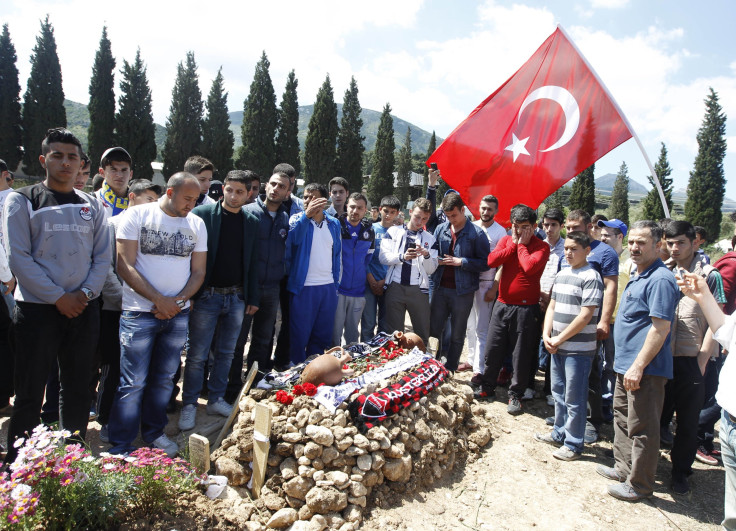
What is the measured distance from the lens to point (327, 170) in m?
37.7

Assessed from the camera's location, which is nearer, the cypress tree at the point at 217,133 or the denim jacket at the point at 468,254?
the denim jacket at the point at 468,254

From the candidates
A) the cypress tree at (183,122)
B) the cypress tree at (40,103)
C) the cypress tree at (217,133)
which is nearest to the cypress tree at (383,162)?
the cypress tree at (217,133)

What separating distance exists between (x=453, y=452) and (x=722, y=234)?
4263cm

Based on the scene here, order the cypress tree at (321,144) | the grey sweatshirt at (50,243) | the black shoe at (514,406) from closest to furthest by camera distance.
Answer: the grey sweatshirt at (50,243), the black shoe at (514,406), the cypress tree at (321,144)

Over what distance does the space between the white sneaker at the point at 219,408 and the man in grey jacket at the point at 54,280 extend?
1.23 meters

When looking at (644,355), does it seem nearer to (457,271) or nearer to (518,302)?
(518,302)

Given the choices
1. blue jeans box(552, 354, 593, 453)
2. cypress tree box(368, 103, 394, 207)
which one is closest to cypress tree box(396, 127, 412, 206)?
cypress tree box(368, 103, 394, 207)

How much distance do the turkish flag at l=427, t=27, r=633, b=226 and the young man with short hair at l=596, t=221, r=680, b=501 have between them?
179cm

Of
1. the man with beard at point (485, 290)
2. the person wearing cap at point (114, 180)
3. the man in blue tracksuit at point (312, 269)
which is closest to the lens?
the person wearing cap at point (114, 180)

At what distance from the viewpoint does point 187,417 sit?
158 inches

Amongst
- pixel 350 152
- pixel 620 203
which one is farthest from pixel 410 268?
pixel 620 203

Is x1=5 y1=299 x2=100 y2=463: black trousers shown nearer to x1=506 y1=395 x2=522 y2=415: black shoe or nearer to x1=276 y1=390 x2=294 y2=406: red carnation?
x1=276 y1=390 x2=294 y2=406: red carnation

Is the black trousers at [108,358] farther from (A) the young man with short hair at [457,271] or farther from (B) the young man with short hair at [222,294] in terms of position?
(A) the young man with short hair at [457,271]

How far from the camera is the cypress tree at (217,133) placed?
3562 cm
